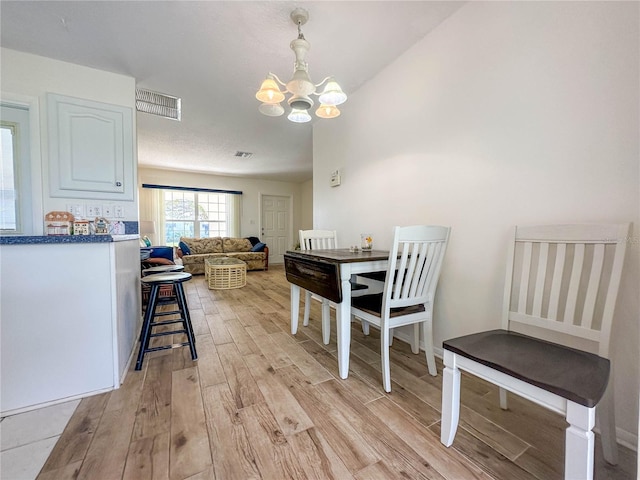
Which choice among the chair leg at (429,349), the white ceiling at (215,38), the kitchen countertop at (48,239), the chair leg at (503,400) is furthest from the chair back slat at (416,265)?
the kitchen countertop at (48,239)

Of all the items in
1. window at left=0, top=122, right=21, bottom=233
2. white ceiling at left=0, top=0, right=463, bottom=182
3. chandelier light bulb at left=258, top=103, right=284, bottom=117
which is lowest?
window at left=0, top=122, right=21, bottom=233

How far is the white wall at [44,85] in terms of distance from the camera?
2.06 metres

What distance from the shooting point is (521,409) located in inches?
52.9

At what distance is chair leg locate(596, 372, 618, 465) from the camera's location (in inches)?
38.9

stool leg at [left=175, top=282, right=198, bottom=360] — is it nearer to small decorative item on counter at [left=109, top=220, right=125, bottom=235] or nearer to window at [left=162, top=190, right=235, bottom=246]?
small decorative item on counter at [left=109, top=220, right=125, bottom=235]

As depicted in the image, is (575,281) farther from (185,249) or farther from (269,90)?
(185,249)

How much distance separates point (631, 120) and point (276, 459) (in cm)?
206

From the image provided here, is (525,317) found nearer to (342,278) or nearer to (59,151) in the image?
(342,278)

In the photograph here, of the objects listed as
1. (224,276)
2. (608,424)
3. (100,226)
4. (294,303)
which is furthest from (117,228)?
(608,424)

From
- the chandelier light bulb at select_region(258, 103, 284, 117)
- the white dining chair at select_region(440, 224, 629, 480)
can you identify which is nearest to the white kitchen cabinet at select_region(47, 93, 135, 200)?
the chandelier light bulb at select_region(258, 103, 284, 117)

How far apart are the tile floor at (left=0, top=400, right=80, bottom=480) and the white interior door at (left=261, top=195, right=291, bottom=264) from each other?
6.04 m

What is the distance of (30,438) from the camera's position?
1.16 metres

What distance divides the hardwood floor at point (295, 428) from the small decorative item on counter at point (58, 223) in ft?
4.12

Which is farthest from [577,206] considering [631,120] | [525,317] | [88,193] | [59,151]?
[59,151]
